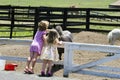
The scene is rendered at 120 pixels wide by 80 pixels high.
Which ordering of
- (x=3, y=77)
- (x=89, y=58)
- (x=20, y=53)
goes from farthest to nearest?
(x=20, y=53) < (x=89, y=58) < (x=3, y=77)

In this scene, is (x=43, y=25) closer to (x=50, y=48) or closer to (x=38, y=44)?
(x=38, y=44)

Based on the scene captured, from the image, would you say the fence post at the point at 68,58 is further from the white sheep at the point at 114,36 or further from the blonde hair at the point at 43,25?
the white sheep at the point at 114,36

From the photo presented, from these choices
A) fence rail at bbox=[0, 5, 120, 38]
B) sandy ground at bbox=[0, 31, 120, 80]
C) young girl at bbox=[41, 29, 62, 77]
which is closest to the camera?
young girl at bbox=[41, 29, 62, 77]

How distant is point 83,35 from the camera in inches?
703

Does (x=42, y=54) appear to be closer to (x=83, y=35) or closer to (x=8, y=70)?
(x=8, y=70)

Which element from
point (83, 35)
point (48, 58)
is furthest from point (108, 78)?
point (83, 35)

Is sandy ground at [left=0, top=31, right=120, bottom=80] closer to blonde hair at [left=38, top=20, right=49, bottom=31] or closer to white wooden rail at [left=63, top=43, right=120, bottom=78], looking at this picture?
white wooden rail at [left=63, top=43, right=120, bottom=78]

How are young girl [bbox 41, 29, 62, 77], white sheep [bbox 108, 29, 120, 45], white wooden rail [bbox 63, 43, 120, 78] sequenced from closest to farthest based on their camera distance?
white wooden rail [bbox 63, 43, 120, 78] < young girl [bbox 41, 29, 62, 77] < white sheep [bbox 108, 29, 120, 45]

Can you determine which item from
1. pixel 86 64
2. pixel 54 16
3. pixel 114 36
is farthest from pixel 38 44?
pixel 54 16

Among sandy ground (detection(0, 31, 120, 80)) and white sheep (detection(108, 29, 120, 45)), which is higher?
white sheep (detection(108, 29, 120, 45))

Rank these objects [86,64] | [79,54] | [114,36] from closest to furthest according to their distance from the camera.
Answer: [86,64] < [79,54] < [114,36]

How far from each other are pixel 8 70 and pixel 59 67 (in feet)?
6.12

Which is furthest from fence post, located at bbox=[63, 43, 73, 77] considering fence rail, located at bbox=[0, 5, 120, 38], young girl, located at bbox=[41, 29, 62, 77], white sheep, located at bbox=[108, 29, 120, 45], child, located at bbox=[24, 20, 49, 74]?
fence rail, located at bbox=[0, 5, 120, 38]

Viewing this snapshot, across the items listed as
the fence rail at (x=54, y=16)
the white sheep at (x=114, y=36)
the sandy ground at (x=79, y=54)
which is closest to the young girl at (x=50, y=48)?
the sandy ground at (x=79, y=54)
